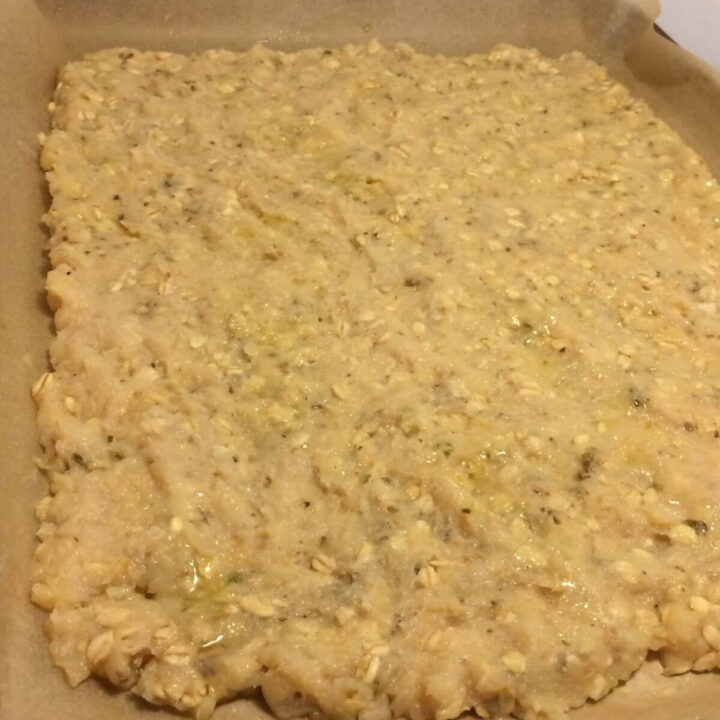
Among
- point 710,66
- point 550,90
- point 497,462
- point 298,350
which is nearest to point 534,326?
point 497,462

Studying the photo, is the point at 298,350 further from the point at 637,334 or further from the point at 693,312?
the point at 693,312

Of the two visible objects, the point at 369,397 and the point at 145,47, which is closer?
the point at 369,397

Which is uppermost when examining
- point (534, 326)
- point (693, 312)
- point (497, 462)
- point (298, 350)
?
point (693, 312)
